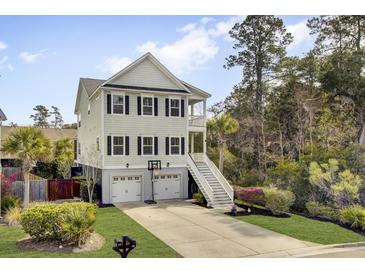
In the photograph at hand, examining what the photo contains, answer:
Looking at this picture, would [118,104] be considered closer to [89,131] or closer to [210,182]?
[89,131]

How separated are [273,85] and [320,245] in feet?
60.5

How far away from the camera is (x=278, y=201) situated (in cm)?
1432

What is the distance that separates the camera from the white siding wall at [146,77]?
17.3m

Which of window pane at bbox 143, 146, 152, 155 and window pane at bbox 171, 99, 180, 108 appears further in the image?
window pane at bbox 171, 99, 180, 108

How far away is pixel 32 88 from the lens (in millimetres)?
13086

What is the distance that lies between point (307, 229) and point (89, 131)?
46.2ft

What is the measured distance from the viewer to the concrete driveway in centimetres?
895

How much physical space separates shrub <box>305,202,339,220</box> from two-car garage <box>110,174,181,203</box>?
24.7ft

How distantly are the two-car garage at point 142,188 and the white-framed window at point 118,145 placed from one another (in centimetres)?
136

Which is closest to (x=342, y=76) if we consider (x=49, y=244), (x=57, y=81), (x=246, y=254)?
(x=246, y=254)

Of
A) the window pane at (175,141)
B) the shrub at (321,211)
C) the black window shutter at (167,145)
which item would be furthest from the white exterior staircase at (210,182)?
the shrub at (321,211)

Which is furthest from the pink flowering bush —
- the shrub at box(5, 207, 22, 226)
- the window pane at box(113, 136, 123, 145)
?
the window pane at box(113, 136, 123, 145)

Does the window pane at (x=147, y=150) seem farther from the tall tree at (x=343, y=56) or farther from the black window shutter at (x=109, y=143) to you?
the tall tree at (x=343, y=56)

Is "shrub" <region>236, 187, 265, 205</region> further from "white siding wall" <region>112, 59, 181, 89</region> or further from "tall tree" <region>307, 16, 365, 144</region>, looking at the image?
"tall tree" <region>307, 16, 365, 144</region>
